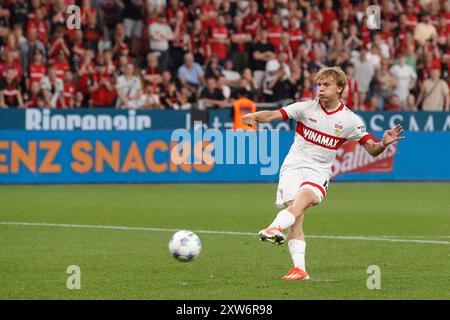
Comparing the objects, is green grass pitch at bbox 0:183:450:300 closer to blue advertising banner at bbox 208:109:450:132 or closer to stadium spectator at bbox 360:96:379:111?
blue advertising banner at bbox 208:109:450:132

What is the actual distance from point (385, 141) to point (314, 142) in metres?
0.70

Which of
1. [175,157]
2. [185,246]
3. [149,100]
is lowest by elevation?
[175,157]

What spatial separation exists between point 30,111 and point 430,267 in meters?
14.3

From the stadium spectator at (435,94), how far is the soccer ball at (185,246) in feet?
61.0

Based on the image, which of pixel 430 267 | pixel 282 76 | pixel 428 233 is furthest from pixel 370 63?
pixel 430 267

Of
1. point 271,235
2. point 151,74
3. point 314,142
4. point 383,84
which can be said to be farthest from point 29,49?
point 271,235

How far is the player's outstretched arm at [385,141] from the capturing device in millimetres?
10828

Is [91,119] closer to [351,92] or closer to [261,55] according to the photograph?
[261,55]

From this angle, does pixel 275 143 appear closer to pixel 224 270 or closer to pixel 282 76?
pixel 282 76

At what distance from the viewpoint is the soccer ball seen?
10859 millimetres

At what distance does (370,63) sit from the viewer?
94.0ft

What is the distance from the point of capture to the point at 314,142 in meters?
11.1

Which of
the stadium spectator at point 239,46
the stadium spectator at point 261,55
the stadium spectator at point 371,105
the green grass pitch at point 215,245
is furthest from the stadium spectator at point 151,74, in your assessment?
the stadium spectator at point 371,105

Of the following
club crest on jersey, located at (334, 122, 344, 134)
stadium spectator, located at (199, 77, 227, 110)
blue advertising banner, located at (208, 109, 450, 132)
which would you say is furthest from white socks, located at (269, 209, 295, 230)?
stadium spectator, located at (199, 77, 227, 110)
